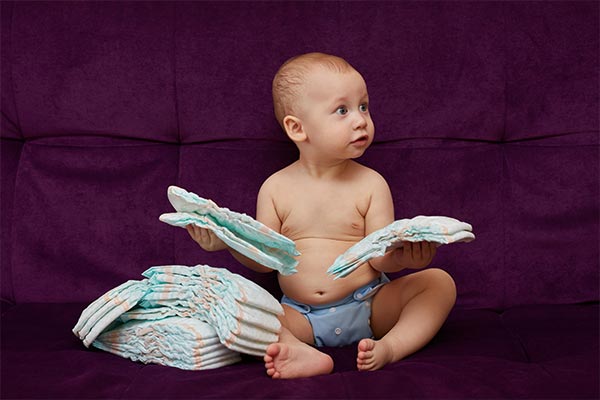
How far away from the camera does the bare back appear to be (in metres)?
1.62

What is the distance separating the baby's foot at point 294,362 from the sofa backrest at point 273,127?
47cm

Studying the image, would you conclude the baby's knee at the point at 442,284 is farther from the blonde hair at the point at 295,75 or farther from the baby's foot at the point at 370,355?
the blonde hair at the point at 295,75

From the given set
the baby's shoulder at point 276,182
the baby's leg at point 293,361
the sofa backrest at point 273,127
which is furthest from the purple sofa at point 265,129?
the baby's leg at point 293,361

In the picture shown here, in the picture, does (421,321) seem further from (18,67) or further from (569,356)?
(18,67)

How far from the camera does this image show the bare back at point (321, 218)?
1625 millimetres

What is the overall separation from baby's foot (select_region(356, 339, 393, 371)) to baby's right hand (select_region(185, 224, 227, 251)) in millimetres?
304

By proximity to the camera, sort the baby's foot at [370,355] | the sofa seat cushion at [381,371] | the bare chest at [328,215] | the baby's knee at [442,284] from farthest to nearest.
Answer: the bare chest at [328,215] → the baby's knee at [442,284] → the baby's foot at [370,355] → the sofa seat cushion at [381,371]

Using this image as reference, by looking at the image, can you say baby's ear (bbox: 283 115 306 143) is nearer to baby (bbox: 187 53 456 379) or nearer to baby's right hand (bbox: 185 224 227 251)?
baby (bbox: 187 53 456 379)

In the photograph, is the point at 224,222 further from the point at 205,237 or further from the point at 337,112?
the point at 337,112

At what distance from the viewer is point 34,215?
6.12 feet

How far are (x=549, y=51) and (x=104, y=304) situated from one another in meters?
1.07

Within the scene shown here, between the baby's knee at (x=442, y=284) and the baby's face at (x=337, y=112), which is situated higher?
the baby's face at (x=337, y=112)

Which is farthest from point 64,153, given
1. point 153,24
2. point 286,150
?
point 286,150

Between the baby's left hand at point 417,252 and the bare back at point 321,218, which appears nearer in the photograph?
the baby's left hand at point 417,252
